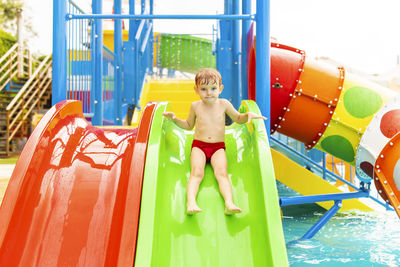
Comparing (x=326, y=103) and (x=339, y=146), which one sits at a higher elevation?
(x=326, y=103)

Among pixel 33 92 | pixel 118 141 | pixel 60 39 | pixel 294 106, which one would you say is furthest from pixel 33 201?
pixel 33 92

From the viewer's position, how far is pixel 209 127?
310cm

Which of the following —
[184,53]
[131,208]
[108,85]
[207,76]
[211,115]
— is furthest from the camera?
[184,53]

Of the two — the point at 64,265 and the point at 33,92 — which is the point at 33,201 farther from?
the point at 33,92

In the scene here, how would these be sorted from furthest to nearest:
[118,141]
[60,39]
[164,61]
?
[164,61] → [60,39] → [118,141]

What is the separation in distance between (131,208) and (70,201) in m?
0.46

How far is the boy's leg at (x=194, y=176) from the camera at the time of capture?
255cm

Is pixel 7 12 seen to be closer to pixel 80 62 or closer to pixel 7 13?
pixel 7 13

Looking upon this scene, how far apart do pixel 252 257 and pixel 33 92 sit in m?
15.2

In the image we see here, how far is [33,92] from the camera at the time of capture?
15.9m

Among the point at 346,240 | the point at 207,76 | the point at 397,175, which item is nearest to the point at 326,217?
the point at 346,240

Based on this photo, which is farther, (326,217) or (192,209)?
(326,217)

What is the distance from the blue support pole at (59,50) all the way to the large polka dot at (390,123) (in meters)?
2.86

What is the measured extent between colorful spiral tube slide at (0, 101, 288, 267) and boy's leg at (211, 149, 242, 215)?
0.25 ft
